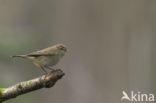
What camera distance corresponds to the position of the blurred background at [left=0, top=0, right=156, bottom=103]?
1112 centimetres

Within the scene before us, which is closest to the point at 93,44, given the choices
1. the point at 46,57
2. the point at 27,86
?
the point at 46,57

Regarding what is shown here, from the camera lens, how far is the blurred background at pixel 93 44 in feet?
36.5

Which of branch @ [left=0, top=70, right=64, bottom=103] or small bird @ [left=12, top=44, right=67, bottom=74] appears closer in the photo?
branch @ [left=0, top=70, right=64, bottom=103]

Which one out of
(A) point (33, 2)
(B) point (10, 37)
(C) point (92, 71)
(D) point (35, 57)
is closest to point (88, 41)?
(C) point (92, 71)

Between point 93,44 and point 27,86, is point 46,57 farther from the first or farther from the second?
point 93,44

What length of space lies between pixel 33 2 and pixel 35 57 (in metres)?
9.91

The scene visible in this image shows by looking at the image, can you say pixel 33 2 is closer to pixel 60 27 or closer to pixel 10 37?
pixel 60 27

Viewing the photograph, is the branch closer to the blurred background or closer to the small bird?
the small bird

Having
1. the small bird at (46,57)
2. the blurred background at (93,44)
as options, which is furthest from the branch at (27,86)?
the blurred background at (93,44)

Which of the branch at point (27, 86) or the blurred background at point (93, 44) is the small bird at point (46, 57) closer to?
the branch at point (27, 86)

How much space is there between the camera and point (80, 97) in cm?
1084

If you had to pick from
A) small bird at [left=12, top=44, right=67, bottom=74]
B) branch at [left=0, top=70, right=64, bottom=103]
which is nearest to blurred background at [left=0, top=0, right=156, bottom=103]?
small bird at [left=12, top=44, right=67, bottom=74]

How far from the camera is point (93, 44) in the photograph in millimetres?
12375

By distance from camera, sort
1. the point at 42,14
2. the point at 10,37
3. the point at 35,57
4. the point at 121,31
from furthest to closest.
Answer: the point at 42,14
the point at 121,31
the point at 10,37
the point at 35,57
